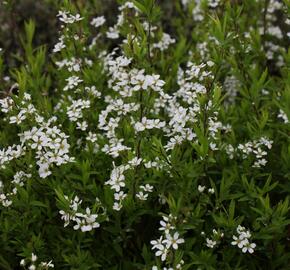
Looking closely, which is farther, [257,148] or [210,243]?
[257,148]

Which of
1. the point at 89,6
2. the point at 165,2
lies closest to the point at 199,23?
the point at 89,6

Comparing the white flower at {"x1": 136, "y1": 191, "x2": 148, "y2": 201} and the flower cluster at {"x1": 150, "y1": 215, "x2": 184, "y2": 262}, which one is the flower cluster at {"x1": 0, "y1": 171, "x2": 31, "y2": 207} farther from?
the flower cluster at {"x1": 150, "y1": 215, "x2": 184, "y2": 262}

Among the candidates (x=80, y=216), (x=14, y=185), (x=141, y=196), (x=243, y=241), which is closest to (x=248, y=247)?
(x=243, y=241)

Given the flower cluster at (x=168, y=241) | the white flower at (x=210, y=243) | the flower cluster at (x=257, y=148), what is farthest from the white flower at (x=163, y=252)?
the flower cluster at (x=257, y=148)

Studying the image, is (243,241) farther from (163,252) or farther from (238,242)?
(163,252)

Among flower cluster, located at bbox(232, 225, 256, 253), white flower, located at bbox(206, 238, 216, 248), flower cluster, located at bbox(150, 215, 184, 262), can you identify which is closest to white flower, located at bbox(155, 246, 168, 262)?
flower cluster, located at bbox(150, 215, 184, 262)

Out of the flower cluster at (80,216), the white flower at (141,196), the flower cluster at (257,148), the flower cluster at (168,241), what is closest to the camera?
the flower cluster at (168,241)

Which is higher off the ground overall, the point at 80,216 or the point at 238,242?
the point at 80,216

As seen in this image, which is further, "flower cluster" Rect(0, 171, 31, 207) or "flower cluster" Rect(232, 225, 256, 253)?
"flower cluster" Rect(0, 171, 31, 207)

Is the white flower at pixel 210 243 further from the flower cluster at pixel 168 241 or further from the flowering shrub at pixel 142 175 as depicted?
the flower cluster at pixel 168 241

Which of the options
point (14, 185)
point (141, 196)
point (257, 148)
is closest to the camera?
point (141, 196)

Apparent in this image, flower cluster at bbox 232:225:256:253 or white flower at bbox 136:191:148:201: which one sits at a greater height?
white flower at bbox 136:191:148:201
